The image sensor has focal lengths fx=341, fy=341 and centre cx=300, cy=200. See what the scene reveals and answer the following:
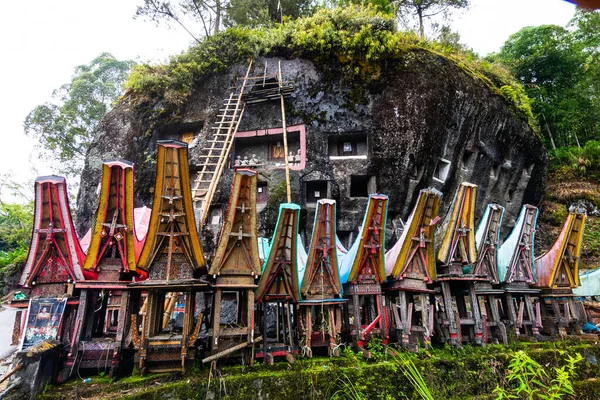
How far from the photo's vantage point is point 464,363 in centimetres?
773

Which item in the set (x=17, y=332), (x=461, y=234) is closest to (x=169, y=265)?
(x=17, y=332)

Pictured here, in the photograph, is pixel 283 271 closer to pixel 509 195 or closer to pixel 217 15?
pixel 509 195

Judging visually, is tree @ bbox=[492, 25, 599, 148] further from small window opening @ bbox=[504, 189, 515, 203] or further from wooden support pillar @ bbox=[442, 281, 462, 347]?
wooden support pillar @ bbox=[442, 281, 462, 347]

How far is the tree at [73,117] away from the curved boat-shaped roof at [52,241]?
18.5 m

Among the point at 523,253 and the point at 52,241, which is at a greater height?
the point at 52,241

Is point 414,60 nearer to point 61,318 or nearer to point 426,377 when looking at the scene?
point 426,377

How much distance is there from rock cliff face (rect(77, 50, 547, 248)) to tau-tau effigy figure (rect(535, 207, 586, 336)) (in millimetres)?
5610

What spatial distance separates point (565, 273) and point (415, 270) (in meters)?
5.91

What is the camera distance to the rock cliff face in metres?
15.0

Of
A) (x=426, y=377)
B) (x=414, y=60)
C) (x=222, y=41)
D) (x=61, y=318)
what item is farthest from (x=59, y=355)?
(x=414, y=60)

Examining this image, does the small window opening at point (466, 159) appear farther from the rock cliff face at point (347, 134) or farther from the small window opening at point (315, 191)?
the small window opening at point (315, 191)

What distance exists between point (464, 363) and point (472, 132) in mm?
12085

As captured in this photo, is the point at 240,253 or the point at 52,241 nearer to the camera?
the point at 52,241

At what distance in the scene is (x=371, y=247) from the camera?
8.55 metres
